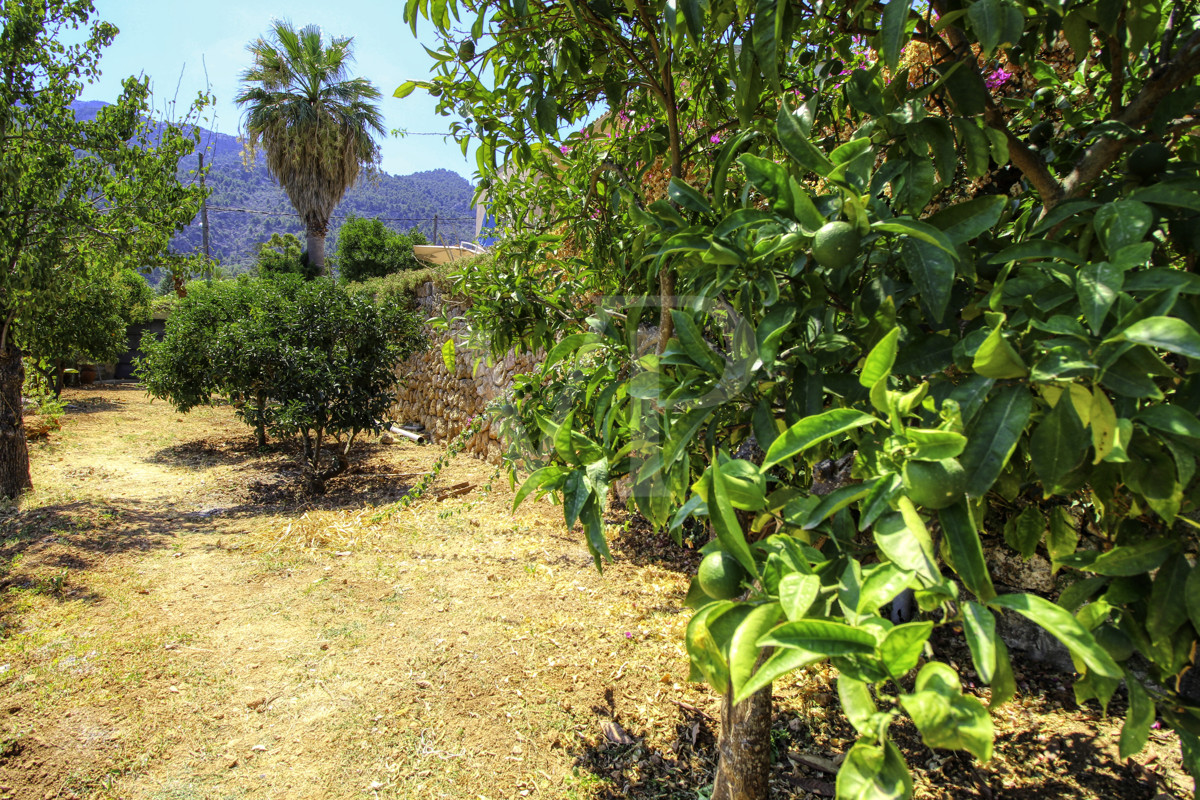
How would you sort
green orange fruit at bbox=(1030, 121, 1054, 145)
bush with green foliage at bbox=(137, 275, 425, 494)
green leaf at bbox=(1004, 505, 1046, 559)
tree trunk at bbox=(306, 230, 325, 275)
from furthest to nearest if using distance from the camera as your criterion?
tree trunk at bbox=(306, 230, 325, 275)
bush with green foliage at bbox=(137, 275, 425, 494)
green orange fruit at bbox=(1030, 121, 1054, 145)
green leaf at bbox=(1004, 505, 1046, 559)

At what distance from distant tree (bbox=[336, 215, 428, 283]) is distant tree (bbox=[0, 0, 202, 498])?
8.44 metres

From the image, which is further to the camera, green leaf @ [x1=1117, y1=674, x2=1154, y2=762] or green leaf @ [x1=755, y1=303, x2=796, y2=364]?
green leaf @ [x1=755, y1=303, x2=796, y2=364]

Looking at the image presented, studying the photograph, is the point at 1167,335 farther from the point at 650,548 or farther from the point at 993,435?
the point at 650,548

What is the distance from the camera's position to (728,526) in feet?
2.15

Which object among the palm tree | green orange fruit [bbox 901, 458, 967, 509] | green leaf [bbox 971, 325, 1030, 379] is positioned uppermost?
the palm tree

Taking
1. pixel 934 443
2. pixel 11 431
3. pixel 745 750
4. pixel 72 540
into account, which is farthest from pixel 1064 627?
pixel 11 431

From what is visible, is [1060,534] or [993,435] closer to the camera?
[993,435]

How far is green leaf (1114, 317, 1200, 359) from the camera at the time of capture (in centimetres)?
54

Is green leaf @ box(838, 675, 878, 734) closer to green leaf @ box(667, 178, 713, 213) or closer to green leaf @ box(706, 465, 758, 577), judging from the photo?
green leaf @ box(706, 465, 758, 577)

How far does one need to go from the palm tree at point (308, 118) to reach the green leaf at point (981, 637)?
1882 cm

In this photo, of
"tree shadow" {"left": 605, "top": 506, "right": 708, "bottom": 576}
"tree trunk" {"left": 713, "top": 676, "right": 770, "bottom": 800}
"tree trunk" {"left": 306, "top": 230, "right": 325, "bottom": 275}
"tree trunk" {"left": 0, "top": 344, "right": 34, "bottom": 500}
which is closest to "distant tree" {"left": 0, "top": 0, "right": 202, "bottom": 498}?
"tree trunk" {"left": 0, "top": 344, "right": 34, "bottom": 500}

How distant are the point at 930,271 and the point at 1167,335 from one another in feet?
0.98

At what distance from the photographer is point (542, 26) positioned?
159cm

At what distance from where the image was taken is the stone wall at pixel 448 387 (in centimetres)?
743
